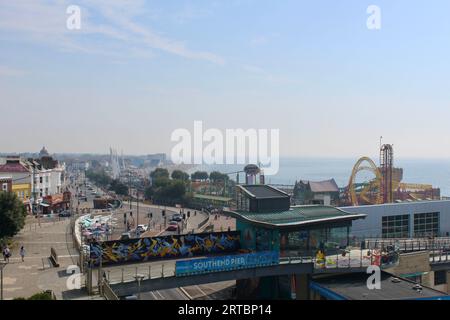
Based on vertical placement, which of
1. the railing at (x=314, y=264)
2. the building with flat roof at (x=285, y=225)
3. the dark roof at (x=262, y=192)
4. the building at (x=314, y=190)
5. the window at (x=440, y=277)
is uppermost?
the dark roof at (x=262, y=192)

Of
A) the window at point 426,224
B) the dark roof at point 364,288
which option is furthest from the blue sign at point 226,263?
the window at point 426,224

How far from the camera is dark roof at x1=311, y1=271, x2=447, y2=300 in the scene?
20578 mm

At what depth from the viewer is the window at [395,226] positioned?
1489 inches

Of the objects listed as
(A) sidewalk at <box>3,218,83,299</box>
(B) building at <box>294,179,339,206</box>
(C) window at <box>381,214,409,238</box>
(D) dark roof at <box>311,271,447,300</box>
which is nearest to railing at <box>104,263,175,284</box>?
(A) sidewalk at <box>3,218,83,299</box>

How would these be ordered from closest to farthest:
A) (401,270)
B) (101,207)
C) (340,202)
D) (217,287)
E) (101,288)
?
(101,288) → (401,270) → (217,287) → (101,207) → (340,202)

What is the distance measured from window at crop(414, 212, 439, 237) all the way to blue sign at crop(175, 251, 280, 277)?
2142 cm

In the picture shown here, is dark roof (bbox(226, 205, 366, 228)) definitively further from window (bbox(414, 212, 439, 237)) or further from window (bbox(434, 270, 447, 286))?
window (bbox(414, 212, 439, 237))

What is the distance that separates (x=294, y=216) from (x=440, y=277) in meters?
11.1

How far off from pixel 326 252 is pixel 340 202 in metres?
54.7

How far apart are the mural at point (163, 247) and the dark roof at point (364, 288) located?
214 inches

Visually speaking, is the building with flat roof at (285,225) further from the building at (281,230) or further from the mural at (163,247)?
the mural at (163,247)

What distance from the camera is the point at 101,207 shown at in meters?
68.0
